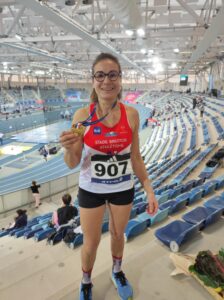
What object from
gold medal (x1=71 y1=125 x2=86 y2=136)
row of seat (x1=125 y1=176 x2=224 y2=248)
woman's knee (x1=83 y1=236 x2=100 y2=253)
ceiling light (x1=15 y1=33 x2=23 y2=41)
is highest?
ceiling light (x1=15 y1=33 x2=23 y2=41)

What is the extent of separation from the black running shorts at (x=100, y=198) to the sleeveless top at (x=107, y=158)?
0.11 feet

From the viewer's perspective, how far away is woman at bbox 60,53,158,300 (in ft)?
5.07

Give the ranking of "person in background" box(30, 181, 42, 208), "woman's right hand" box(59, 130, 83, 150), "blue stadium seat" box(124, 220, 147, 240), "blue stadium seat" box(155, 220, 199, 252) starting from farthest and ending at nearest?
"person in background" box(30, 181, 42, 208)
"blue stadium seat" box(124, 220, 147, 240)
"blue stadium seat" box(155, 220, 199, 252)
"woman's right hand" box(59, 130, 83, 150)

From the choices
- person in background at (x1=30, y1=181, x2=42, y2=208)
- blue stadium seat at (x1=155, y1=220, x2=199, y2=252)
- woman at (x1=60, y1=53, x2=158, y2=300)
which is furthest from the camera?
person in background at (x1=30, y1=181, x2=42, y2=208)

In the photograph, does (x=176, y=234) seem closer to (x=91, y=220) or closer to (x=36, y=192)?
(x=91, y=220)

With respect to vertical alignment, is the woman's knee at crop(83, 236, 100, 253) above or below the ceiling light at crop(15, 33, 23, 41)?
below

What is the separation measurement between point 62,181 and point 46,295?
6734mm

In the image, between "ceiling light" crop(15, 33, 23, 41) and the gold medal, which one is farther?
"ceiling light" crop(15, 33, 23, 41)

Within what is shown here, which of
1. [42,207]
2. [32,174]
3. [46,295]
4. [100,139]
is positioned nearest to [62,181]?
[42,207]

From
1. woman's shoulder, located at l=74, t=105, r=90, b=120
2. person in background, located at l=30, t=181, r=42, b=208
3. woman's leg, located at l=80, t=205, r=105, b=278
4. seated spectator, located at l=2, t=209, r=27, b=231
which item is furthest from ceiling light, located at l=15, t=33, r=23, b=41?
woman's leg, located at l=80, t=205, r=105, b=278

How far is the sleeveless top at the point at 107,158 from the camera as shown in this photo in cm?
154

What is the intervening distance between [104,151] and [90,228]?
1.97 feet

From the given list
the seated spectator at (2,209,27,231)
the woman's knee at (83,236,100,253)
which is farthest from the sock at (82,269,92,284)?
the seated spectator at (2,209,27,231)

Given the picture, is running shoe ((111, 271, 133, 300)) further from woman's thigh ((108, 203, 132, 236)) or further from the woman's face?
the woman's face
